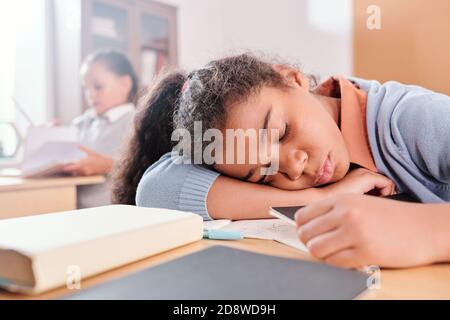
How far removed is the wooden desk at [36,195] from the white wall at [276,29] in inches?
52.2

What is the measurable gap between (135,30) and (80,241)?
285 cm

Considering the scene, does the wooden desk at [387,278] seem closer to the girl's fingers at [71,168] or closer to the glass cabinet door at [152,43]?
the girl's fingers at [71,168]

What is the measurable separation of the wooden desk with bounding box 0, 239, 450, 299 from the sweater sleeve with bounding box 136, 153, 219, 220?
0.88ft

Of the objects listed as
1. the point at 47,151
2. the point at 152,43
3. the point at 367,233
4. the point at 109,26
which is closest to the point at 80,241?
the point at 367,233

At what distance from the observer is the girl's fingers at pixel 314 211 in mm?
416

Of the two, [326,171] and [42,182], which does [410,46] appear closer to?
[326,171]

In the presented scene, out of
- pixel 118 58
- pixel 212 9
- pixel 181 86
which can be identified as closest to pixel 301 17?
pixel 212 9

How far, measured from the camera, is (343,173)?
0.83 meters

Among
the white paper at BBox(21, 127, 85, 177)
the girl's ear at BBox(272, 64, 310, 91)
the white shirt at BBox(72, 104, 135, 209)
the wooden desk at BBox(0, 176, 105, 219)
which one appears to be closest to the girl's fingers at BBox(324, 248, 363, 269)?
the girl's ear at BBox(272, 64, 310, 91)

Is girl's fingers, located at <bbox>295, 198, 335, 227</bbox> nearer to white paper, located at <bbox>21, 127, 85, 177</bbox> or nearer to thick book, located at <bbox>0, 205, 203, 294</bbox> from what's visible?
thick book, located at <bbox>0, 205, 203, 294</bbox>

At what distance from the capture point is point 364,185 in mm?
765

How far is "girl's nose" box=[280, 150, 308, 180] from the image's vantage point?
0.76 metres

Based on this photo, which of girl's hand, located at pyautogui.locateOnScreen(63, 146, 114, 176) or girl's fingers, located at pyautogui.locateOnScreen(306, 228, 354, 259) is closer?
girl's fingers, located at pyautogui.locateOnScreen(306, 228, 354, 259)
